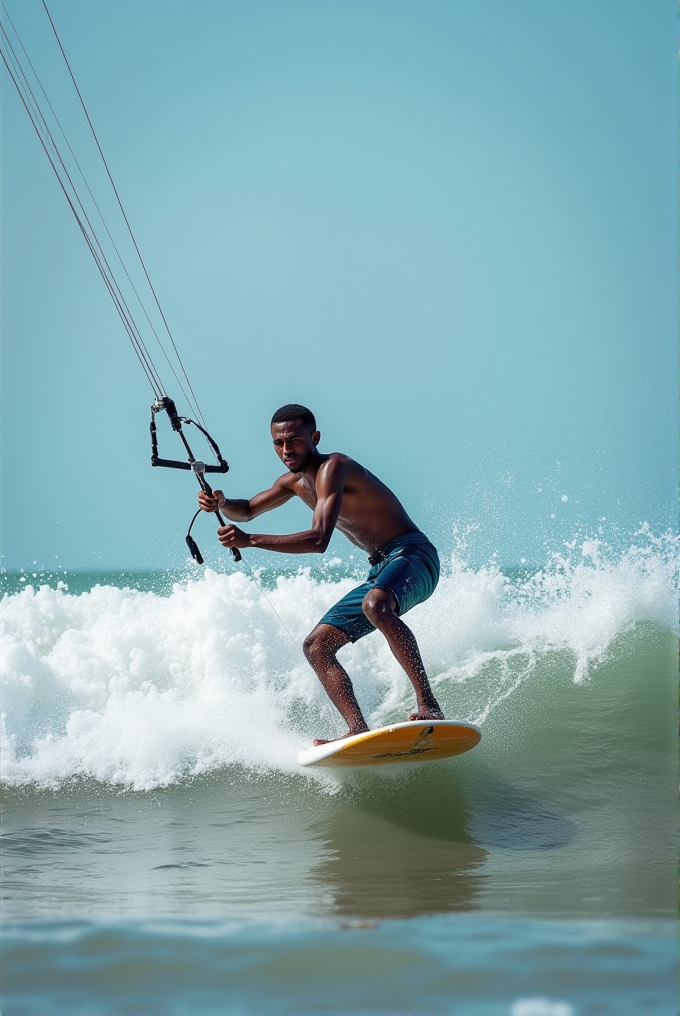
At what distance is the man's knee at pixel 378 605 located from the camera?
5.06m

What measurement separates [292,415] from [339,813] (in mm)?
2502

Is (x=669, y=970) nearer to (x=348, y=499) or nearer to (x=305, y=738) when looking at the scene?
(x=348, y=499)

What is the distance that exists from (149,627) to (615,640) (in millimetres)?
4529

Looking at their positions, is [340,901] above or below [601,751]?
above

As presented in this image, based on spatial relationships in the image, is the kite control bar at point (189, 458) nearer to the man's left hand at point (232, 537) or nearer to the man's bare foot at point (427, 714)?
the man's left hand at point (232, 537)

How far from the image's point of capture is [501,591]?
377 inches

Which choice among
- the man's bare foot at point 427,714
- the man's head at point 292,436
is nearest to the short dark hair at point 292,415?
the man's head at point 292,436

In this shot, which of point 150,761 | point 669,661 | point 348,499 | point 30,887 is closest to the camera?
point 30,887

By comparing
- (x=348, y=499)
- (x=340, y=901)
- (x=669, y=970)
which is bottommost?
(x=340, y=901)

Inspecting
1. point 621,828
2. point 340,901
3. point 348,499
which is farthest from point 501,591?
point 340,901

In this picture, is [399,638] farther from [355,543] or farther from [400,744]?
[355,543]

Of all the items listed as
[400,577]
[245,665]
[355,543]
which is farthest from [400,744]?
[245,665]

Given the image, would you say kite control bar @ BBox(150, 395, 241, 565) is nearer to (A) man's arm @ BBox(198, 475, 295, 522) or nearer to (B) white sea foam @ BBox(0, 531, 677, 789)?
(A) man's arm @ BBox(198, 475, 295, 522)

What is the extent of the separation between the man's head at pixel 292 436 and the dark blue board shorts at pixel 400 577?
2.39 feet
